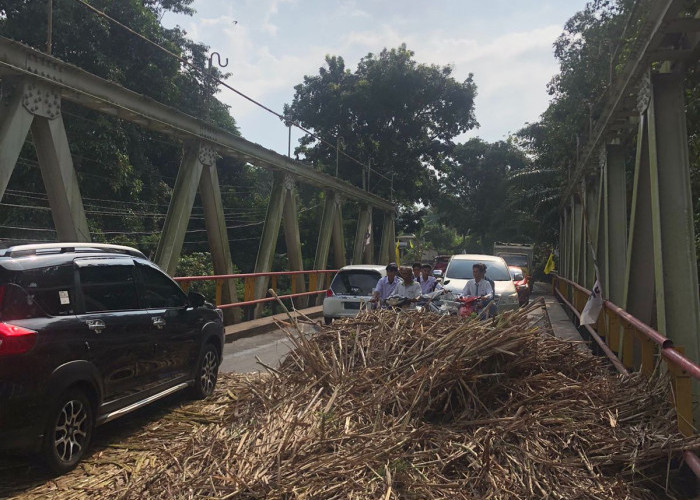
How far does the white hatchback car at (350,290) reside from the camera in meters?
11.8

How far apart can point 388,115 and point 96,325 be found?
32149 mm

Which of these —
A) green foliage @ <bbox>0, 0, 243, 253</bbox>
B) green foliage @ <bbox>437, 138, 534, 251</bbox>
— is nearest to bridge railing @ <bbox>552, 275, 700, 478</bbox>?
green foliage @ <bbox>0, 0, 243, 253</bbox>

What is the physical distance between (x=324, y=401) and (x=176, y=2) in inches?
1068

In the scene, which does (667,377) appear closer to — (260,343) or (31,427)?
(31,427)

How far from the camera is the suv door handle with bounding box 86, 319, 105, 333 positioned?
4.77m

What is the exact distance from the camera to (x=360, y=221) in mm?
25031

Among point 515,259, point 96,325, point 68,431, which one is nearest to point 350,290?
point 96,325

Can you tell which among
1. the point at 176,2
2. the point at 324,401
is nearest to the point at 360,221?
the point at 176,2

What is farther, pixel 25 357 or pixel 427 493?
pixel 25 357

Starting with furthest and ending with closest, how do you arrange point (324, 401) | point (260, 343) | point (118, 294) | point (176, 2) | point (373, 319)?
point (176, 2) → point (260, 343) → point (373, 319) → point (118, 294) → point (324, 401)

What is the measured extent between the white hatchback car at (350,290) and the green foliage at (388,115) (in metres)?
22.4

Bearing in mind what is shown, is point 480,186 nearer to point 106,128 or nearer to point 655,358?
point 106,128

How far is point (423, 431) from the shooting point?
3945mm

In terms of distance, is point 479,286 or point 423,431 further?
point 479,286
